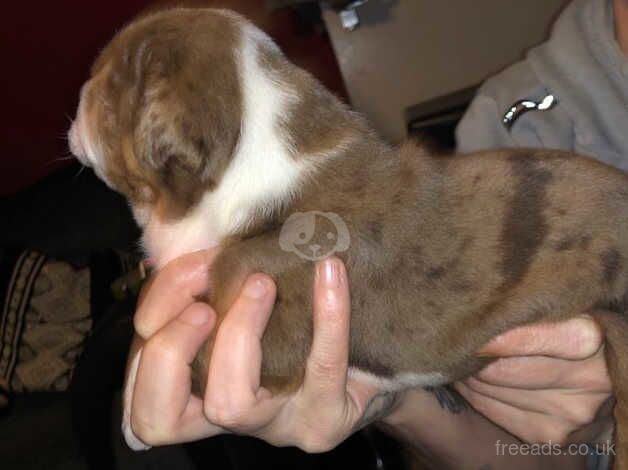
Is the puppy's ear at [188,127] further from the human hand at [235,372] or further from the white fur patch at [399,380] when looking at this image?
the white fur patch at [399,380]

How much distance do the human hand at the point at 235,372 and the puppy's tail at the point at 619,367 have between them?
413 millimetres

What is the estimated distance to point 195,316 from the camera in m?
1.20

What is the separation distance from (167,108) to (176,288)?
1.06 ft

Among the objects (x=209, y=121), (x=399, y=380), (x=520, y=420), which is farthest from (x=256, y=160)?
(x=520, y=420)

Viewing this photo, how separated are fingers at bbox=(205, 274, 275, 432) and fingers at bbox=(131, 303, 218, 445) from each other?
0.04m

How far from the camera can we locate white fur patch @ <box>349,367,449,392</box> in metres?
1.27

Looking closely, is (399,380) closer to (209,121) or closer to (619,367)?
(619,367)

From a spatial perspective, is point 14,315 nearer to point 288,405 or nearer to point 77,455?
point 77,455

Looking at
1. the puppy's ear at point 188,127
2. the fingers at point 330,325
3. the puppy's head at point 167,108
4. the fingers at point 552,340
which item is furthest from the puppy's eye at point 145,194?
the fingers at point 552,340

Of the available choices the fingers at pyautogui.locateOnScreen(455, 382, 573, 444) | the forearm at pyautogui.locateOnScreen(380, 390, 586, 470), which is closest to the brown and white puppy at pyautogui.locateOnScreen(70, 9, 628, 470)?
the fingers at pyautogui.locateOnScreen(455, 382, 573, 444)

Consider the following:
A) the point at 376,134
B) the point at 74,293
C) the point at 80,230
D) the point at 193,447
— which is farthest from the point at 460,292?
the point at 80,230

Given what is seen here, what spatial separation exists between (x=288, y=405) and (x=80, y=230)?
76.1 inches

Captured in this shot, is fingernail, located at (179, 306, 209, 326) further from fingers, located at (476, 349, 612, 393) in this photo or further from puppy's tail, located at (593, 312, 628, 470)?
puppy's tail, located at (593, 312, 628, 470)

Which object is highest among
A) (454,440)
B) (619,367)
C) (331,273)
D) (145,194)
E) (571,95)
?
(145,194)
